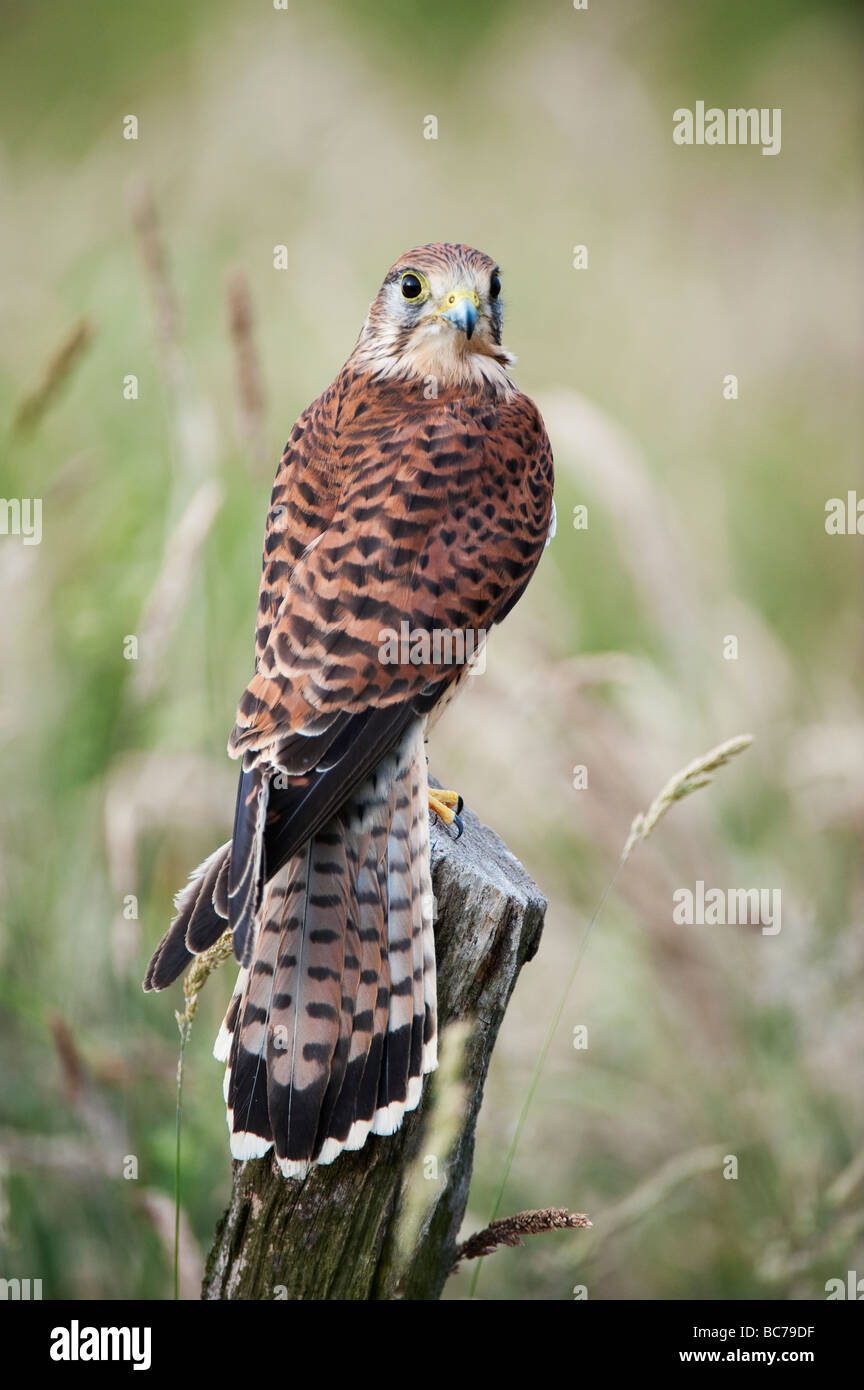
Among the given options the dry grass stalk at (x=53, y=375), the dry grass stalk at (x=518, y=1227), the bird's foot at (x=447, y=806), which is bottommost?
the dry grass stalk at (x=518, y=1227)

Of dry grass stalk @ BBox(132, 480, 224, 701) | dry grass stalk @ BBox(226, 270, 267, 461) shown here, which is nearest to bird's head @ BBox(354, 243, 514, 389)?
dry grass stalk @ BBox(226, 270, 267, 461)

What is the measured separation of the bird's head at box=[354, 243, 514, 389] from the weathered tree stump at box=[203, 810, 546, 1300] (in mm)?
1542

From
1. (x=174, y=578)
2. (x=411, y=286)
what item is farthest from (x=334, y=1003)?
(x=411, y=286)

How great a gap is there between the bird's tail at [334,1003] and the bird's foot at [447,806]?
0.37 meters

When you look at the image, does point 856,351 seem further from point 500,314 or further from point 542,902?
point 542,902

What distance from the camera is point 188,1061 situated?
3.40 meters

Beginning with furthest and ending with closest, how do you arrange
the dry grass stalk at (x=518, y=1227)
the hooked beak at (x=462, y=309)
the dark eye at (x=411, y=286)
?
the dark eye at (x=411, y=286)
the hooked beak at (x=462, y=309)
the dry grass stalk at (x=518, y=1227)

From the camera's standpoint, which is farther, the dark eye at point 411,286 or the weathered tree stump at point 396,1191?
the dark eye at point 411,286

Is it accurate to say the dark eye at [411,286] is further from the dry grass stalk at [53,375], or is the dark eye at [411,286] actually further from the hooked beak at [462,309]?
the dry grass stalk at [53,375]

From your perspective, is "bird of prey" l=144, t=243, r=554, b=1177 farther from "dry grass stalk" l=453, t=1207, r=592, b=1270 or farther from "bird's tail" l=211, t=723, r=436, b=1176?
"dry grass stalk" l=453, t=1207, r=592, b=1270

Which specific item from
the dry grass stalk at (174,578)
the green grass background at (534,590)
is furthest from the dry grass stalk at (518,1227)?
the dry grass stalk at (174,578)

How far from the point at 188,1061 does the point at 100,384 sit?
103 inches

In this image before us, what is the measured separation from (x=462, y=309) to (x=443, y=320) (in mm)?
83

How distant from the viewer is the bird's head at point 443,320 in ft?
10.7
